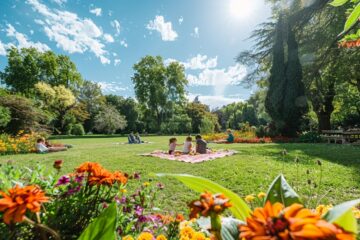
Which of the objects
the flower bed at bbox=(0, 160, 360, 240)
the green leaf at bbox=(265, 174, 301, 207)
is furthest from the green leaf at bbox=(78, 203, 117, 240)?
the green leaf at bbox=(265, 174, 301, 207)

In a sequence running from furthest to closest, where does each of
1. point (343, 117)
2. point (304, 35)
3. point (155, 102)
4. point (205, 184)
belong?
point (155, 102) < point (343, 117) < point (304, 35) < point (205, 184)

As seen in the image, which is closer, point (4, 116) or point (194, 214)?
point (194, 214)

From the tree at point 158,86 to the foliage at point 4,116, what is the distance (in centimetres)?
3254

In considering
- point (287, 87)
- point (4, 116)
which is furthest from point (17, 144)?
point (287, 87)

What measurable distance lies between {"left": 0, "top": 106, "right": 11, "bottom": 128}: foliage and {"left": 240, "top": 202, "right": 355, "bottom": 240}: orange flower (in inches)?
655

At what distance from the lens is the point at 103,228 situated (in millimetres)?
923

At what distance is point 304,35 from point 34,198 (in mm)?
20389

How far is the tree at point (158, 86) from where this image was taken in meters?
47.0

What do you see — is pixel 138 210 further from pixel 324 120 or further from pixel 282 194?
pixel 324 120

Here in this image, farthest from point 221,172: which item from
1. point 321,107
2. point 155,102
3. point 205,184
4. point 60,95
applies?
point 155,102

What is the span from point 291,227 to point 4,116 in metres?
16.9

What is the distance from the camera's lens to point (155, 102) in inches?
1841

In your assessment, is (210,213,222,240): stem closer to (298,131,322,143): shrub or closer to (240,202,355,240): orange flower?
(240,202,355,240): orange flower

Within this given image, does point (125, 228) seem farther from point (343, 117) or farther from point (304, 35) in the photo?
point (343, 117)
